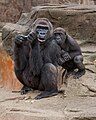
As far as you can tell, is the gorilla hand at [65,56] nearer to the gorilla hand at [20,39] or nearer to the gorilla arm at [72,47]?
the gorilla arm at [72,47]

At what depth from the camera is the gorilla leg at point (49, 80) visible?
471 cm

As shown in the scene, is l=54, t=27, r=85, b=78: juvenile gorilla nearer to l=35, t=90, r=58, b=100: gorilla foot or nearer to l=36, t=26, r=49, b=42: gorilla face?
l=36, t=26, r=49, b=42: gorilla face

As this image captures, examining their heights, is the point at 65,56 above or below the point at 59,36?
below

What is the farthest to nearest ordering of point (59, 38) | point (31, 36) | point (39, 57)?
1. point (59, 38)
2. point (39, 57)
3. point (31, 36)

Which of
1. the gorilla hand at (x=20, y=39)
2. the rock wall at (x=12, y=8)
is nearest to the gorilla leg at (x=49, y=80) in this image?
the gorilla hand at (x=20, y=39)

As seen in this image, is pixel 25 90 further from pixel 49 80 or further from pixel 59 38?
pixel 59 38

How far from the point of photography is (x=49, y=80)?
473cm

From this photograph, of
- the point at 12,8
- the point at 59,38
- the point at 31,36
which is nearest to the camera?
the point at 31,36

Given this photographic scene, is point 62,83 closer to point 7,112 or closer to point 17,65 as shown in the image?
point 17,65

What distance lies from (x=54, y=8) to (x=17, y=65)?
3.15m

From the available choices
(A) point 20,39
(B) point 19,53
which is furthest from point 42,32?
(B) point 19,53

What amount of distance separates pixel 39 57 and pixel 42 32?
0.31 m

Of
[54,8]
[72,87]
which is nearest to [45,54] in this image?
[72,87]

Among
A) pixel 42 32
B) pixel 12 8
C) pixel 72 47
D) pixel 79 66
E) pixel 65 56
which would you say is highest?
pixel 12 8
